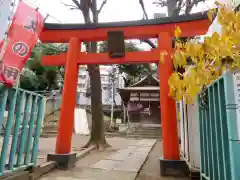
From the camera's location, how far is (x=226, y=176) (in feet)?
7.55

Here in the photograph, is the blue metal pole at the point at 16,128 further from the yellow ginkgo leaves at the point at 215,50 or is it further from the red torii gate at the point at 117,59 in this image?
the yellow ginkgo leaves at the point at 215,50

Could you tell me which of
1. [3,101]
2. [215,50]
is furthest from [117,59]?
[215,50]

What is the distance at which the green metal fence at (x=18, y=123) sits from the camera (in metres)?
3.00

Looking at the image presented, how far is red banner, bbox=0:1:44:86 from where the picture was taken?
3.01 meters

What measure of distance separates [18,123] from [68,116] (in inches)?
87.5

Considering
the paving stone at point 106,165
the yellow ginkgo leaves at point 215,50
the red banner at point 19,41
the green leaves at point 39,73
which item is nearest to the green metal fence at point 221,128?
the yellow ginkgo leaves at point 215,50

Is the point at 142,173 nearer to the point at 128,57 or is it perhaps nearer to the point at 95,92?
the point at 128,57

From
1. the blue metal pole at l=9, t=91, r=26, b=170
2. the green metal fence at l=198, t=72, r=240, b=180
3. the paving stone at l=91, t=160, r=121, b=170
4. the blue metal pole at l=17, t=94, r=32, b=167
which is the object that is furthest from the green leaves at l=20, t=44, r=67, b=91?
the green metal fence at l=198, t=72, r=240, b=180

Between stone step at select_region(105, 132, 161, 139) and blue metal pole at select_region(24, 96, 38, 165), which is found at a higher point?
blue metal pole at select_region(24, 96, 38, 165)

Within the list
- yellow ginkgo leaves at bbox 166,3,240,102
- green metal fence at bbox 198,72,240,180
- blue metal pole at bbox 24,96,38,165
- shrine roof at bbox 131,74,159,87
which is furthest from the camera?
shrine roof at bbox 131,74,159,87

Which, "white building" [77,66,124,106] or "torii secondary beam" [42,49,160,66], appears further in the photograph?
"white building" [77,66,124,106]

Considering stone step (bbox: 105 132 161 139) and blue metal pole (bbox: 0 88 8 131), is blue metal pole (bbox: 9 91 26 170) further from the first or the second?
stone step (bbox: 105 132 161 139)

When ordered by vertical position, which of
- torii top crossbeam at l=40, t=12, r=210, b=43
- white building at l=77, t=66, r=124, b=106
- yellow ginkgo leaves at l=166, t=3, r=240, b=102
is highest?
white building at l=77, t=66, r=124, b=106

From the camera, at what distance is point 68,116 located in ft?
18.1
